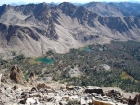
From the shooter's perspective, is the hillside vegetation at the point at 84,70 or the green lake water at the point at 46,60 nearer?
the hillside vegetation at the point at 84,70

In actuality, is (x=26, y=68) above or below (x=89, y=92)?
below

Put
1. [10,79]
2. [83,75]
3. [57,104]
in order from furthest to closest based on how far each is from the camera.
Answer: [83,75]
[10,79]
[57,104]

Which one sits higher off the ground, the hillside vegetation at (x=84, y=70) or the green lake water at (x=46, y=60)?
the green lake water at (x=46, y=60)

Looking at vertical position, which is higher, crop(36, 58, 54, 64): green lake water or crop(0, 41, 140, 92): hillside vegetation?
crop(36, 58, 54, 64): green lake water

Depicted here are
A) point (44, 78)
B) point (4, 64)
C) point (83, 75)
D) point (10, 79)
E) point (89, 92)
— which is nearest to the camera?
point (89, 92)

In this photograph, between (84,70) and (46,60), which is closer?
(84,70)

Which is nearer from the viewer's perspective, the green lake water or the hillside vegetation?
the hillside vegetation

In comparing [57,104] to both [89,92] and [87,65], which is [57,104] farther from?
[87,65]

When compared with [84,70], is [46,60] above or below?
above

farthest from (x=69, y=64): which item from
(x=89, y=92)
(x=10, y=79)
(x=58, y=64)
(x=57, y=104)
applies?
(x=57, y=104)

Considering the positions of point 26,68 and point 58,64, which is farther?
point 58,64
